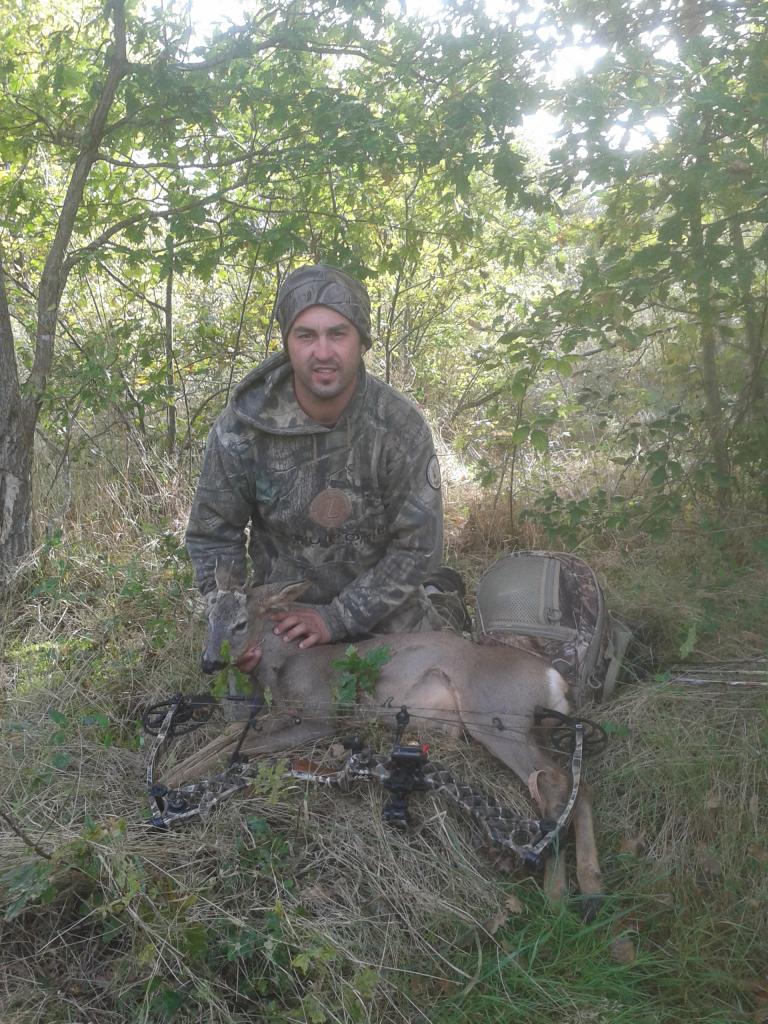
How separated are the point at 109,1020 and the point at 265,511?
208cm

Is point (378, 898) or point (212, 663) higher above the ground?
point (212, 663)

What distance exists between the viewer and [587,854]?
296cm

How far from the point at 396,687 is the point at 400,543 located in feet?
2.14

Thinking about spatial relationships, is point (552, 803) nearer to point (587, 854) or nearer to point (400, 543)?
point (587, 854)

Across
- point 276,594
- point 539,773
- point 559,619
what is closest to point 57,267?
point 276,594

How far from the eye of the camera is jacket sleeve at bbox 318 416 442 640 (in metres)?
3.85

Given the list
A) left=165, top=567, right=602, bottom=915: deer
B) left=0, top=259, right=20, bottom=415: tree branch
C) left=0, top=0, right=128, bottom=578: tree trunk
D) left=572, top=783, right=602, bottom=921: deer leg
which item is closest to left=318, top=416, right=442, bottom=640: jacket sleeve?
left=165, top=567, right=602, bottom=915: deer

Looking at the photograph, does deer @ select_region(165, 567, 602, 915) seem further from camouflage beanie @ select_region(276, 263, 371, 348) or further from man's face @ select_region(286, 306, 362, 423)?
camouflage beanie @ select_region(276, 263, 371, 348)

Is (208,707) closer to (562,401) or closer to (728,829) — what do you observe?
(728,829)

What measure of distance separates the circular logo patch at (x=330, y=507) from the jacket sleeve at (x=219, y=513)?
0.33 m

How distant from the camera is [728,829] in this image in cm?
301

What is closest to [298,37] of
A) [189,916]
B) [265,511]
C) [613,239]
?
[613,239]

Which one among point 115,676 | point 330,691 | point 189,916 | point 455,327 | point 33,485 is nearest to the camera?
point 189,916

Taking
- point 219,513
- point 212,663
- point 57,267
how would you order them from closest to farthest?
point 212,663 < point 219,513 < point 57,267
